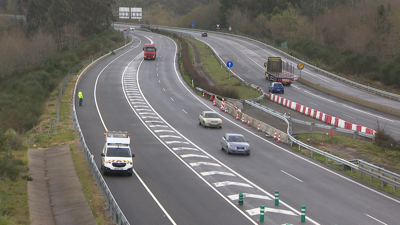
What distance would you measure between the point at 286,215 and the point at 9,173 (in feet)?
43.1

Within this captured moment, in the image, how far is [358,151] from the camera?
30250 millimetres

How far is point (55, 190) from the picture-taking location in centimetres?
2012

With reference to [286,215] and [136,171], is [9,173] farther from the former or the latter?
[286,215]

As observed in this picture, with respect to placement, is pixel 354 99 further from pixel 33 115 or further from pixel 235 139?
pixel 33 115

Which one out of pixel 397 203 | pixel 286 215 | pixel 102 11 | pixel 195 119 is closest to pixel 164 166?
pixel 286 215

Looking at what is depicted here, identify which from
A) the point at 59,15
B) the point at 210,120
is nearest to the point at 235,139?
the point at 210,120

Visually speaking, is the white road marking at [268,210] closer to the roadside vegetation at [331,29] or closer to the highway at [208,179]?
the highway at [208,179]

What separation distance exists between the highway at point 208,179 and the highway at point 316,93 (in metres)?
11.1

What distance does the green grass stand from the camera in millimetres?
24784

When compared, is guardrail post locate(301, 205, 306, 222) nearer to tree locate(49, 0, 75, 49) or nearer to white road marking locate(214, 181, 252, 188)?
white road marking locate(214, 181, 252, 188)

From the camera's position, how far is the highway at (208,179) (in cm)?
1773

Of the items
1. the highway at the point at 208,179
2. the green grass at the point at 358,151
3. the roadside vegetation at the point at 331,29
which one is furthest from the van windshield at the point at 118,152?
the roadside vegetation at the point at 331,29

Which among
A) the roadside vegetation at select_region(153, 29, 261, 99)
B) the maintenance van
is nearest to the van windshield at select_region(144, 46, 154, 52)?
the roadside vegetation at select_region(153, 29, 261, 99)

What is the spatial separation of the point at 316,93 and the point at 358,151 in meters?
27.1
